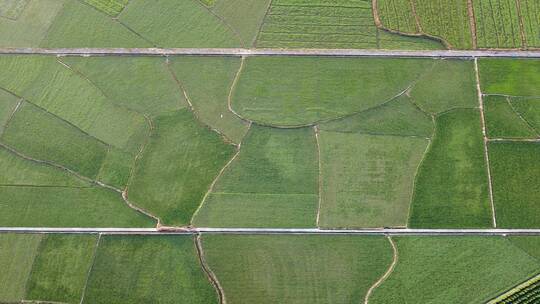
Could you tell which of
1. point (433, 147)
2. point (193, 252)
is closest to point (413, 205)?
point (433, 147)

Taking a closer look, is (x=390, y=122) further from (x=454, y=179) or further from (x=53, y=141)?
(x=53, y=141)

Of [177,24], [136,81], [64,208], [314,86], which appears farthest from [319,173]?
[64,208]

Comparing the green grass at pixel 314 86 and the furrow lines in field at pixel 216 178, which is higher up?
the green grass at pixel 314 86

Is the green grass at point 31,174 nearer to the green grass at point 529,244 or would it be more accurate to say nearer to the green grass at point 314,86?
the green grass at point 314,86

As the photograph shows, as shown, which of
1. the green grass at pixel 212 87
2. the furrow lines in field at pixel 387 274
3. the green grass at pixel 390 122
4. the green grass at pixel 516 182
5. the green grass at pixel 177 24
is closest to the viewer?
the furrow lines in field at pixel 387 274

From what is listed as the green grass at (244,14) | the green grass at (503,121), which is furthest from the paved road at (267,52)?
the green grass at (503,121)
